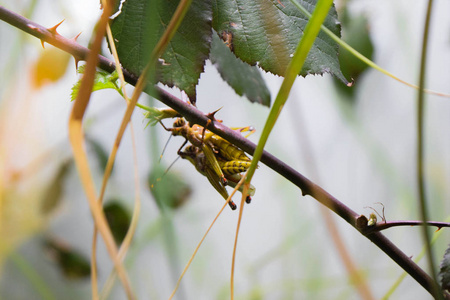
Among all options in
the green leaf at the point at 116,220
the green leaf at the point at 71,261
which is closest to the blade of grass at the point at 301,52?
the green leaf at the point at 116,220

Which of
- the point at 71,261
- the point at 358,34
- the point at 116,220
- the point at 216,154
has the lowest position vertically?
the point at 71,261

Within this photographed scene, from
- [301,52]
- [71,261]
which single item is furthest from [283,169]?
[71,261]

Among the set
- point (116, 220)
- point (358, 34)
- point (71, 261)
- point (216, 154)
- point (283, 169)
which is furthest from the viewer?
point (71, 261)

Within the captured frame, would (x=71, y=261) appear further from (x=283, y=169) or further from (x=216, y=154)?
(x=283, y=169)

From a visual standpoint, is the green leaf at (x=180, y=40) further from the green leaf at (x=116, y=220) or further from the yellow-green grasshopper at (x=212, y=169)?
the green leaf at (x=116, y=220)

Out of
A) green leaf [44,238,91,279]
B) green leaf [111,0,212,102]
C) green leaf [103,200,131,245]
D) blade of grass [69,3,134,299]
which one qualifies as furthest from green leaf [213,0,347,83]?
green leaf [44,238,91,279]

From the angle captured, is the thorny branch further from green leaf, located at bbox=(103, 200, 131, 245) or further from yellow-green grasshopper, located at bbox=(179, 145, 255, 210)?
green leaf, located at bbox=(103, 200, 131, 245)
